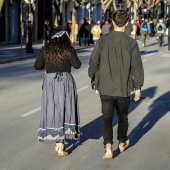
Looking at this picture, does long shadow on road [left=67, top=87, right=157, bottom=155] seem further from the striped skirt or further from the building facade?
the building facade

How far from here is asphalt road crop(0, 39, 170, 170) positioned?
7898 millimetres

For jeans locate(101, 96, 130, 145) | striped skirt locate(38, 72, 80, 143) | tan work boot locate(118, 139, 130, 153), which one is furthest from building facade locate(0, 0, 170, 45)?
jeans locate(101, 96, 130, 145)

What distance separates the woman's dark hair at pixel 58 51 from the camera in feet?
26.7

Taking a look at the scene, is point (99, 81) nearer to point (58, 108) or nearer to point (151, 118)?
point (58, 108)

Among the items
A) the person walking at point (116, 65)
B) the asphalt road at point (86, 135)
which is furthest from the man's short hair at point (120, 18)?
the asphalt road at point (86, 135)

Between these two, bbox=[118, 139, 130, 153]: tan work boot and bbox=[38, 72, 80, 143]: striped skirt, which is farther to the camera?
bbox=[118, 139, 130, 153]: tan work boot

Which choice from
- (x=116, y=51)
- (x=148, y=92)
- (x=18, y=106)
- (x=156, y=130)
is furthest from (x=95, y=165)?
(x=148, y=92)

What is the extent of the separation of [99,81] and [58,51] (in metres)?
0.65

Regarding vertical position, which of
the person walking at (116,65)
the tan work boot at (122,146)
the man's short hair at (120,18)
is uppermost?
the man's short hair at (120,18)

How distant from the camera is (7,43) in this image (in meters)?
44.3

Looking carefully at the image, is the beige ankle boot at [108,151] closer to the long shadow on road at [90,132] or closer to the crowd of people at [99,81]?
the crowd of people at [99,81]

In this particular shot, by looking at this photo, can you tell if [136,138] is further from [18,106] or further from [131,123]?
[18,106]

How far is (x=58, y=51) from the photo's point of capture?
8.13m

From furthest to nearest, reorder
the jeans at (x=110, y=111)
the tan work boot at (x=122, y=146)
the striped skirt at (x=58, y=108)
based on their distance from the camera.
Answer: the tan work boot at (x=122, y=146) → the striped skirt at (x=58, y=108) → the jeans at (x=110, y=111)
